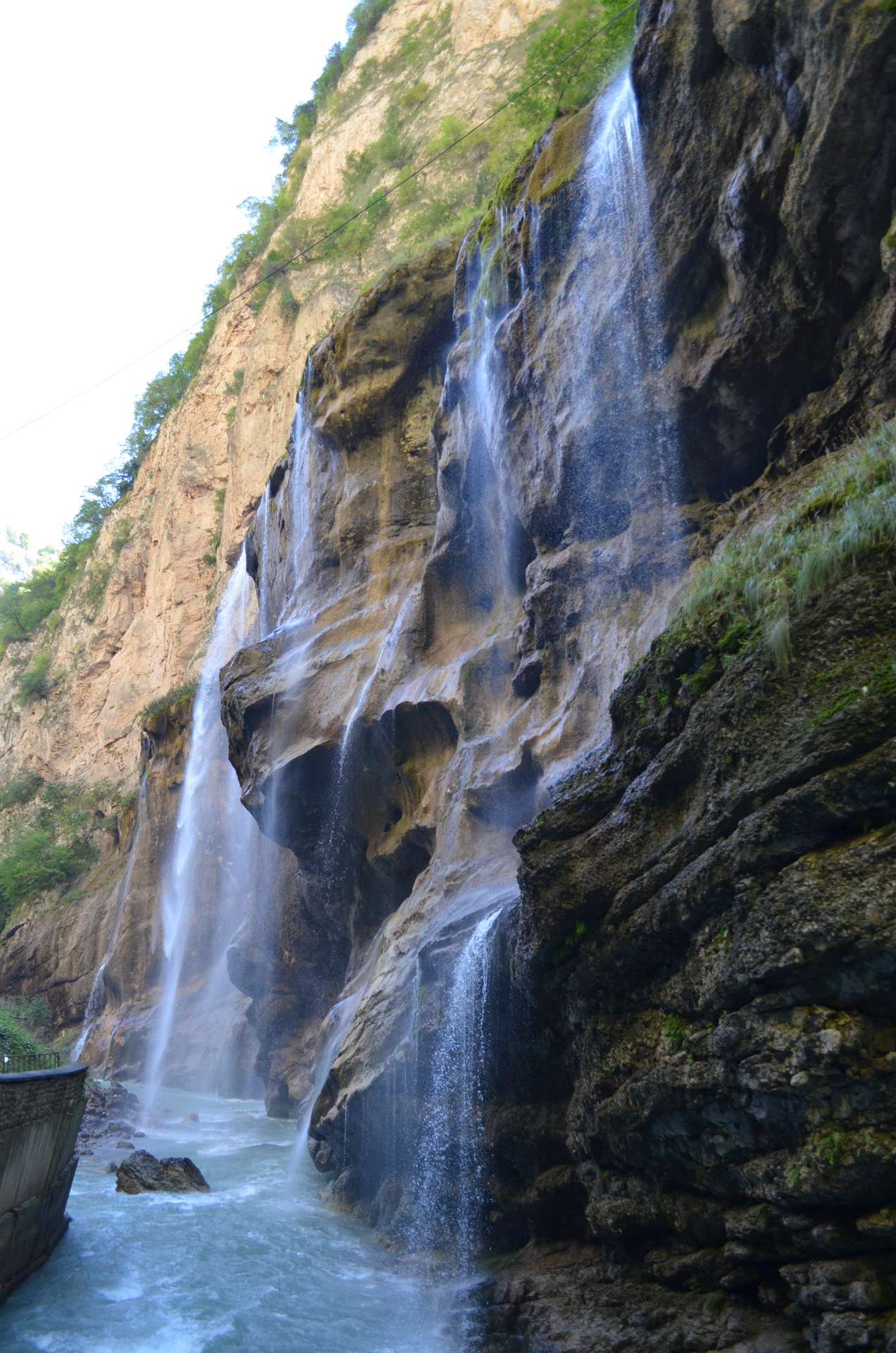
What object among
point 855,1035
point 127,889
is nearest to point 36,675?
point 127,889

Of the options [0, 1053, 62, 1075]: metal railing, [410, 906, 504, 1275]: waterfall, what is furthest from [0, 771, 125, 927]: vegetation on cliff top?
[410, 906, 504, 1275]: waterfall

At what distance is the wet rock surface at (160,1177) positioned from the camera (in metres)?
13.5

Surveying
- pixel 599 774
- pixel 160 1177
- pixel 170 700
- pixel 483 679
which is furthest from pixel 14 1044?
pixel 170 700

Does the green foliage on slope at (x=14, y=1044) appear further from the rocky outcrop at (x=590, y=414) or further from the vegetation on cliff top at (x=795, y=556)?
the vegetation on cliff top at (x=795, y=556)

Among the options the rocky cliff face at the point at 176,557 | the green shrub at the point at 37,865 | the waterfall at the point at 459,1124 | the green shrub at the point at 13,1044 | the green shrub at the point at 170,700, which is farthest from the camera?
the green shrub at the point at 37,865

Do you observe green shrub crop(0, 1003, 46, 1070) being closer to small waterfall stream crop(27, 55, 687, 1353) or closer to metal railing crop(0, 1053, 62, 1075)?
metal railing crop(0, 1053, 62, 1075)

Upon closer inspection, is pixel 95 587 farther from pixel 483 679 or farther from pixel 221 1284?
pixel 221 1284

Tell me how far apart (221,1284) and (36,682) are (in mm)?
47288

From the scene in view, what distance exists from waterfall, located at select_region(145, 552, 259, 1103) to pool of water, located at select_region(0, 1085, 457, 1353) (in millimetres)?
14099

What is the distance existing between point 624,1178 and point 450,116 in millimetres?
32450

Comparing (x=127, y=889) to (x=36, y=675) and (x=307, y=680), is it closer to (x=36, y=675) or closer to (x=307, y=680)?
(x=307, y=680)

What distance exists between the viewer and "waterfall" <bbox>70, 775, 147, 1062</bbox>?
3080 cm

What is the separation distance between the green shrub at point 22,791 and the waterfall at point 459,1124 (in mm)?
41901

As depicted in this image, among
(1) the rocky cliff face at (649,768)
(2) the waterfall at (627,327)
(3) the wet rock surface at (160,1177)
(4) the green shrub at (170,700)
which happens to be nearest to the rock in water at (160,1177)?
(3) the wet rock surface at (160,1177)
